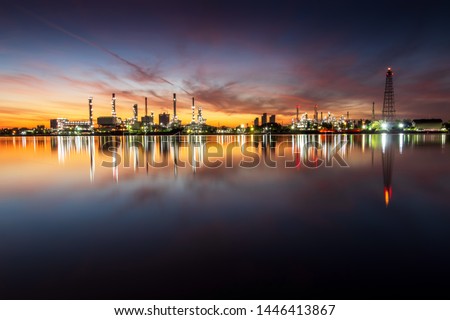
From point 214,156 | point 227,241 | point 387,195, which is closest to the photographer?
point 227,241

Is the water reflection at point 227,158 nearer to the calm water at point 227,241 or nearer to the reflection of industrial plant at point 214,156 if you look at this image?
the reflection of industrial plant at point 214,156

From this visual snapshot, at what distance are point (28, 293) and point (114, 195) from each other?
249 inches

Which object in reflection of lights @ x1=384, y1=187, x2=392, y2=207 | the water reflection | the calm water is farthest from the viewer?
the water reflection

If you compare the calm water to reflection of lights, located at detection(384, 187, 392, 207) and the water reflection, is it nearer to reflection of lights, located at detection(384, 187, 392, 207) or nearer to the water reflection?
reflection of lights, located at detection(384, 187, 392, 207)

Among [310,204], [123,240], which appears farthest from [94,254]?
[310,204]

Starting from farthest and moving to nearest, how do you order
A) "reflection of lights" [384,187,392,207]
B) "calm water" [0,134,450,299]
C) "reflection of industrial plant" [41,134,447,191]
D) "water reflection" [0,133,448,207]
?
1. "reflection of industrial plant" [41,134,447,191]
2. "water reflection" [0,133,448,207]
3. "reflection of lights" [384,187,392,207]
4. "calm water" [0,134,450,299]

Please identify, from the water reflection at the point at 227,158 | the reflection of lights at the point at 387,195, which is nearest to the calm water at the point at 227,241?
the reflection of lights at the point at 387,195

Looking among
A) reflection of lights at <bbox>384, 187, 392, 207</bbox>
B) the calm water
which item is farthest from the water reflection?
the calm water

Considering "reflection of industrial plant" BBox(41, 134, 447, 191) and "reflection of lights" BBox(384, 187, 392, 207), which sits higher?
"reflection of industrial plant" BBox(41, 134, 447, 191)

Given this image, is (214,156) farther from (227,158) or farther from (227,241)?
(227,241)

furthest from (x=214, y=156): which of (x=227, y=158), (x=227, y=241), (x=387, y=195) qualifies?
(x=227, y=241)

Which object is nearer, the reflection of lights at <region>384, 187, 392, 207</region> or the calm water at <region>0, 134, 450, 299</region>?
the calm water at <region>0, 134, 450, 299</region>
